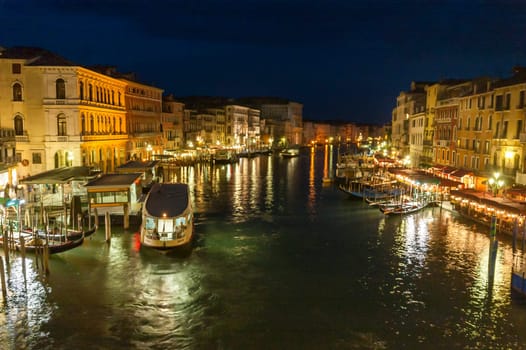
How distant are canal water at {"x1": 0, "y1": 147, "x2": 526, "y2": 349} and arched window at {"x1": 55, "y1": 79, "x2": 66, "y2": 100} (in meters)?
16.9

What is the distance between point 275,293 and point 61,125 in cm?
2818

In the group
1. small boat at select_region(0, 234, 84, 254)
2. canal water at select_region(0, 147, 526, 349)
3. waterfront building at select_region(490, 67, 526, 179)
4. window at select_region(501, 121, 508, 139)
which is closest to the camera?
canal water at select_region(0, 147, 526, 349)

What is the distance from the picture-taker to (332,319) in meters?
16.0

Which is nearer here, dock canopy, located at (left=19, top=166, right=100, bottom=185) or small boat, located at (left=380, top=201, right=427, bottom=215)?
dock canopy, located at (left=19, top=166, right=100, bottom=185)

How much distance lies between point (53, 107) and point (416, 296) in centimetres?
3229

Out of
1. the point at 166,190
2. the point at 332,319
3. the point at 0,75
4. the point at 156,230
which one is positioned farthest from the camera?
the point at 0,75

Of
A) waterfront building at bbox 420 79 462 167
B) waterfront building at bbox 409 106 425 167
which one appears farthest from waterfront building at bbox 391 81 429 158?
waterfront building at bbox 420 79 462 167

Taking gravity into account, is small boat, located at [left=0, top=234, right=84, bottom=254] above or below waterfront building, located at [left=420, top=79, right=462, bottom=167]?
below

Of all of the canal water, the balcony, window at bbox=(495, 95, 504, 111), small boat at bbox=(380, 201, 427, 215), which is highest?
window at bbox=(495, 95, 504, 111)

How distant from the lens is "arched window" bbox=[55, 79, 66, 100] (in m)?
38.0

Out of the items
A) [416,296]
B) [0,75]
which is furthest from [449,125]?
[0,75]

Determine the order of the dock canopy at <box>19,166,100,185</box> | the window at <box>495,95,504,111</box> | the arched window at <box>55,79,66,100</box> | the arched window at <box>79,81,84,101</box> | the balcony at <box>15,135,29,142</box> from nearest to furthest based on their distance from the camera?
the dock canopy at <box>19,166,100,185</box>
the window at <box>495,95,504,111</box>
the balcony at <box>15,135,29,142</box>
the arched window at <box>55,79,66,100</box>
the arched window at <box>79,81,84,101</box>

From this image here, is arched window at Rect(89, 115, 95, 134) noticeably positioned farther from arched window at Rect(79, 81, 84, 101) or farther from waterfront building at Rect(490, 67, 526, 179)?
waterfront building at Rect(490, 67, 526, 179)

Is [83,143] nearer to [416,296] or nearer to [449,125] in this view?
[416,296]
